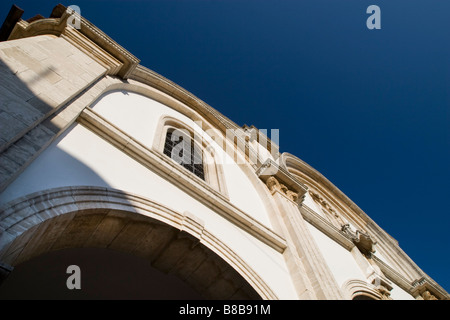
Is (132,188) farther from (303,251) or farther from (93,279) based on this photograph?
(303,251)

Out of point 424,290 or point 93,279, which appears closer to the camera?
point 93,279

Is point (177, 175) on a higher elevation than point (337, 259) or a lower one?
lower

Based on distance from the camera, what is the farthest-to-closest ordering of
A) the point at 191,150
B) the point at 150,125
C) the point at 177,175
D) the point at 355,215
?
1. the point at 355,215
2. the point at 191,150
3. the point at 150,125
4. the point at 177,175

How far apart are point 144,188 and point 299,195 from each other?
5.20 m

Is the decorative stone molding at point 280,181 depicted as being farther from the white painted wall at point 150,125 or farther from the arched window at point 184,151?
the arched window at point 184,151

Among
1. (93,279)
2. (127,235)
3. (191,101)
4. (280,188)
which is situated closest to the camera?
(127,235)

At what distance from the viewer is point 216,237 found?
211 inches

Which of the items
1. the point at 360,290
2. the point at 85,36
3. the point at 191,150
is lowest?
the point at 360,290

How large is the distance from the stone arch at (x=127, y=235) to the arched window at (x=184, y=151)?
107 inches

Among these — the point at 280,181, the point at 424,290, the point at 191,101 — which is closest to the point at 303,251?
the point at 280,181

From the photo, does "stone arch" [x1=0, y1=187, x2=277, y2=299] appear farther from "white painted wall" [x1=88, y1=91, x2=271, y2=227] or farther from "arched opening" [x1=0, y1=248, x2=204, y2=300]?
"white painted wall" [x1=88, y1=91, x2=271, y2=227]

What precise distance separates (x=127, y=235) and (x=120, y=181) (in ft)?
2.52

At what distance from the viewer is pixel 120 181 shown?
16.2 feet

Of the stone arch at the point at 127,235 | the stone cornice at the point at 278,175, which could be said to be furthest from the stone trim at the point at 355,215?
the stone arch at the point at 127,235
